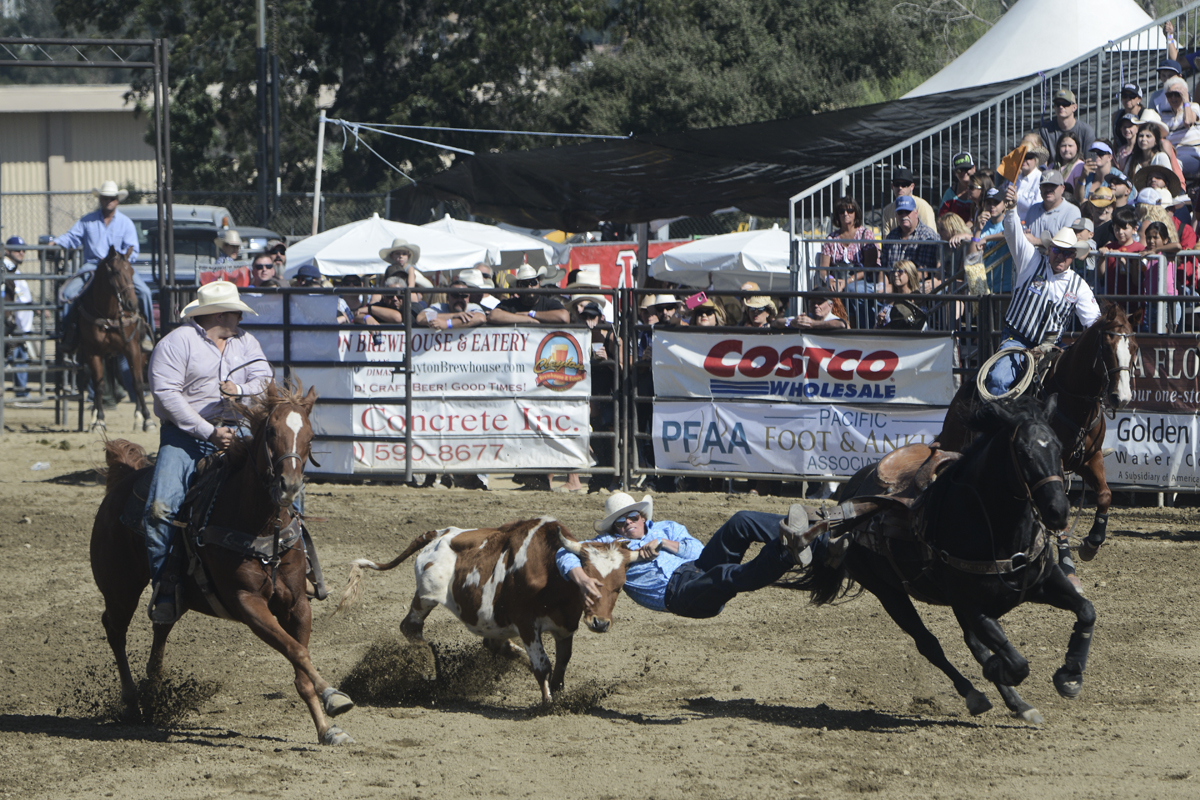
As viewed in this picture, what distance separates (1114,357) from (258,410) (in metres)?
A: 5.65

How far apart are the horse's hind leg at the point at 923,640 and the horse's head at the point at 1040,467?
976 mm

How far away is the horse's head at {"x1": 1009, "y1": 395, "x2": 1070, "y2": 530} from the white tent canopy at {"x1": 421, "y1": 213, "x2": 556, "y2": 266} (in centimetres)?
1523

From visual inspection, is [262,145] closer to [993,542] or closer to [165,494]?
[165,494]

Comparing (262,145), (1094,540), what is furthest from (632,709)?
(262,145)

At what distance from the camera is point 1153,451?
445 inches

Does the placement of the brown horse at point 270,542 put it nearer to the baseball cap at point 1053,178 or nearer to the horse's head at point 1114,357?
the horse's head at point 1114,357

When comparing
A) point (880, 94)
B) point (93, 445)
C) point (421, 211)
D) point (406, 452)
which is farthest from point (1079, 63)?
point (880, 94)

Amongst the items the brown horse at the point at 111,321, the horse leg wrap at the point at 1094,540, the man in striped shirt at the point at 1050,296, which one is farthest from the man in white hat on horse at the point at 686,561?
the brown horse at the point at 111,321

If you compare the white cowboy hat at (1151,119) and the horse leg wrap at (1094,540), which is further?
the white cowboy hat at (1151,119)

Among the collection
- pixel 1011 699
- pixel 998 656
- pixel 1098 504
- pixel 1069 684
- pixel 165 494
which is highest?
pixel 165 494

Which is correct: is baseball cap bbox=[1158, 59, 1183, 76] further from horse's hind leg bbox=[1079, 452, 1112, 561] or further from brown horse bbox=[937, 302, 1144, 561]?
horse's hind leg bbox=[1079, 452, 1112, 561]

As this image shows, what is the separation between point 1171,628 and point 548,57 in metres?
28.5

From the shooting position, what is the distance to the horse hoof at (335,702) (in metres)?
5.85

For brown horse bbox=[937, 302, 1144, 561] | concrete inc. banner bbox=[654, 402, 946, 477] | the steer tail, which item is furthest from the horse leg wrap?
the steer tail
